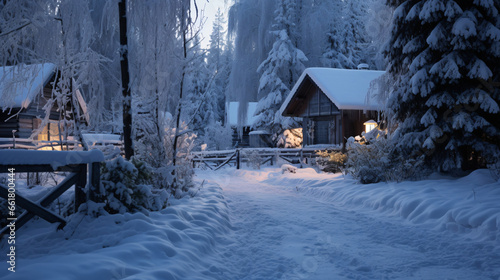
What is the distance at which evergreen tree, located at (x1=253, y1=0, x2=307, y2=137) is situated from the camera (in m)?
23.5

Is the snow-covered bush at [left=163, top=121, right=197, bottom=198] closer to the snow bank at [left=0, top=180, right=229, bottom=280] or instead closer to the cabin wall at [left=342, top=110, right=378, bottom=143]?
the snow bank at [left=0, top=180, right=229, bottom=280]

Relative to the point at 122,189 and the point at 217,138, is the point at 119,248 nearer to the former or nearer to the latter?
the point at 122,189

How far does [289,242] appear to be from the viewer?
4723 mm

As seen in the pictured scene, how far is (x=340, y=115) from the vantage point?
1925cm

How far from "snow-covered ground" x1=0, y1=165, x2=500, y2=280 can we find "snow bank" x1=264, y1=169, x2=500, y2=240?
0.02 meters

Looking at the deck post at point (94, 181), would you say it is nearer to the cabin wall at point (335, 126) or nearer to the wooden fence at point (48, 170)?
the wooden fence at point (48, 170)

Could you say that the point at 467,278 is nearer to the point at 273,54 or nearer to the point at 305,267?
the point at 305,267

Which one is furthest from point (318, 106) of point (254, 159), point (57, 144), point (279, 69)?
point (57, 144)

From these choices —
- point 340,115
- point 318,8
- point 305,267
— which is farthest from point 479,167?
point 318,8

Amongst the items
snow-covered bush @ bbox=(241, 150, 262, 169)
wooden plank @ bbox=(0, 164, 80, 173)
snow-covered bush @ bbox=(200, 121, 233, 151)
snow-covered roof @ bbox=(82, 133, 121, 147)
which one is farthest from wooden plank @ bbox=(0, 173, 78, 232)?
snow-covered bush @ bbox=(200, 121, 233, 151)

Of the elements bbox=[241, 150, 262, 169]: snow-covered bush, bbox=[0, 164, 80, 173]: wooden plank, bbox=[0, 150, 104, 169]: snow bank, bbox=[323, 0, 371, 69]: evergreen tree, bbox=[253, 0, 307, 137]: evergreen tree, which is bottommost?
bbox=[241, 150, 262, 169]: snow-covered bush

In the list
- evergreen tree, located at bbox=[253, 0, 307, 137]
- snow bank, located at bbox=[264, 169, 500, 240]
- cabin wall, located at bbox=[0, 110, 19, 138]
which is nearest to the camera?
snow bank, located at bbox=[264, 169, 500, 240]

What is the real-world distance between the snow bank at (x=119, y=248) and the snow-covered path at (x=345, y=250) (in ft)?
1.30

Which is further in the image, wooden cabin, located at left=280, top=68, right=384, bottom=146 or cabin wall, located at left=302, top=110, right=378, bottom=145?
cabin wall, located at left=302, top=110, right=378, bottom=145
